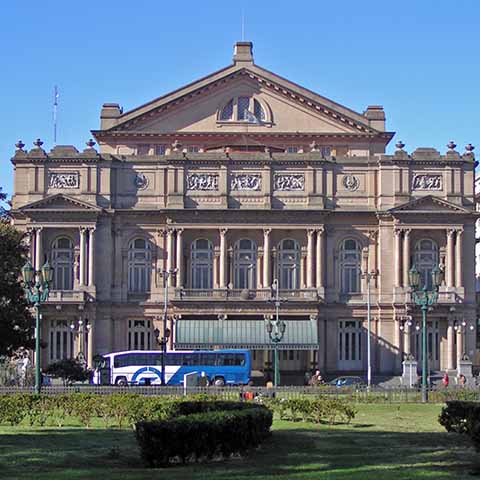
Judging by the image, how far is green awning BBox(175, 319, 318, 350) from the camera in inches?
3479

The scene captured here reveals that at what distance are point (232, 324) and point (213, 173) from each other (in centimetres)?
1215

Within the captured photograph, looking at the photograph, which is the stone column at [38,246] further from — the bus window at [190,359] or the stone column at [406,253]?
the stone column at [406,253]

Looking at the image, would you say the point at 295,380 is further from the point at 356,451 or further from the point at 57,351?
the point at 356,451

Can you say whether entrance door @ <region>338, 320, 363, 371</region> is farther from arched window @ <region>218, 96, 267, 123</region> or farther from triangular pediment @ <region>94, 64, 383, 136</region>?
arched window @ <region>218, 96, 267, 123</region>

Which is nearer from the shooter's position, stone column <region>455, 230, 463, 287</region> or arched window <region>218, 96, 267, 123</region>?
stone column <region>455, 230, 463, 287</region>

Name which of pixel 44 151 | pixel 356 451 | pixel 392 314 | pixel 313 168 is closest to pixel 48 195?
pixel 44 151

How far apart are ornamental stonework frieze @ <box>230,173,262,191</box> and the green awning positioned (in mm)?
10674

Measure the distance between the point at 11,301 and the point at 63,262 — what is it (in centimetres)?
2877

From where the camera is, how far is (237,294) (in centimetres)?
9050

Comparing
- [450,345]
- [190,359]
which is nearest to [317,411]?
[190,359]

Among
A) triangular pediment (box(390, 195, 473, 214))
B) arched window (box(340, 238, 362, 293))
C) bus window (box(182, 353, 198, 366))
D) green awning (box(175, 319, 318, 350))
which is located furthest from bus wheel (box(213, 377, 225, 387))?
triangular pediment (box(390, 195, 473, 214))

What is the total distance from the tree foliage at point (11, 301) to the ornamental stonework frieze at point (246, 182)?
30.7m

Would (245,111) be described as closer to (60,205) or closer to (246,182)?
(246,182)

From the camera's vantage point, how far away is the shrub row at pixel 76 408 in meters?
42.1
